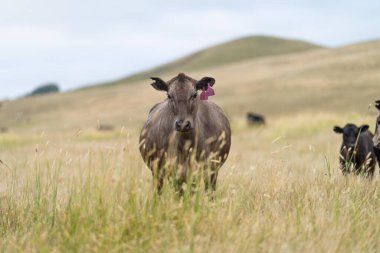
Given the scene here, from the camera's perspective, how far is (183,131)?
21.5 feet

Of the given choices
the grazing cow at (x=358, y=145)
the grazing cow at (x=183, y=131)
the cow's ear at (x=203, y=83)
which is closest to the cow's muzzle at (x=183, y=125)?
the grazing cow at (x=183, y=131)

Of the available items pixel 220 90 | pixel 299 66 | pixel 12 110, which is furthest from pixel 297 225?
pixel 12 110

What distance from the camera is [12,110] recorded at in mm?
79562

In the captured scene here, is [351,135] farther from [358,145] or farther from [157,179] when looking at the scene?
[157,179]

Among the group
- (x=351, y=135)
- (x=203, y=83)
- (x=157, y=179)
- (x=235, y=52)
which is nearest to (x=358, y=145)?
(x=351, y=135)

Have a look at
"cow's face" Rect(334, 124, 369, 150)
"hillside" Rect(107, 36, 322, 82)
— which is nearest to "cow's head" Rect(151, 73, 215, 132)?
"cow's face" Rect(334, 124, 369, 150)

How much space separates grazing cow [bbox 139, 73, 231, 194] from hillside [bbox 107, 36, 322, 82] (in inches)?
4685

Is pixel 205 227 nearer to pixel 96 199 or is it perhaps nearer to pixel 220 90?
pixel 96 199

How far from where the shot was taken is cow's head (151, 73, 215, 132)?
642 cm

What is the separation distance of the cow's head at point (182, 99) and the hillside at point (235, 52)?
11966 centimetres

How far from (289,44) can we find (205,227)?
141031 millimetres

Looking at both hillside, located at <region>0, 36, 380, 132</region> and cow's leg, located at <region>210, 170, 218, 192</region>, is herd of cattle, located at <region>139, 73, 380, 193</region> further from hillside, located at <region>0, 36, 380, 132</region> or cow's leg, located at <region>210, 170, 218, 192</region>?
hillside, located at <region>0, 36, 380, 132</region>

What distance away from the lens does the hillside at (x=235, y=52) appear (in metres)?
132

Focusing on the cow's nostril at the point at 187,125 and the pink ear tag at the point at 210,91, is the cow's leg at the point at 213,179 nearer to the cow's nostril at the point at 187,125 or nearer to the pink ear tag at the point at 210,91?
the cow's nostril at the point at 187,125
